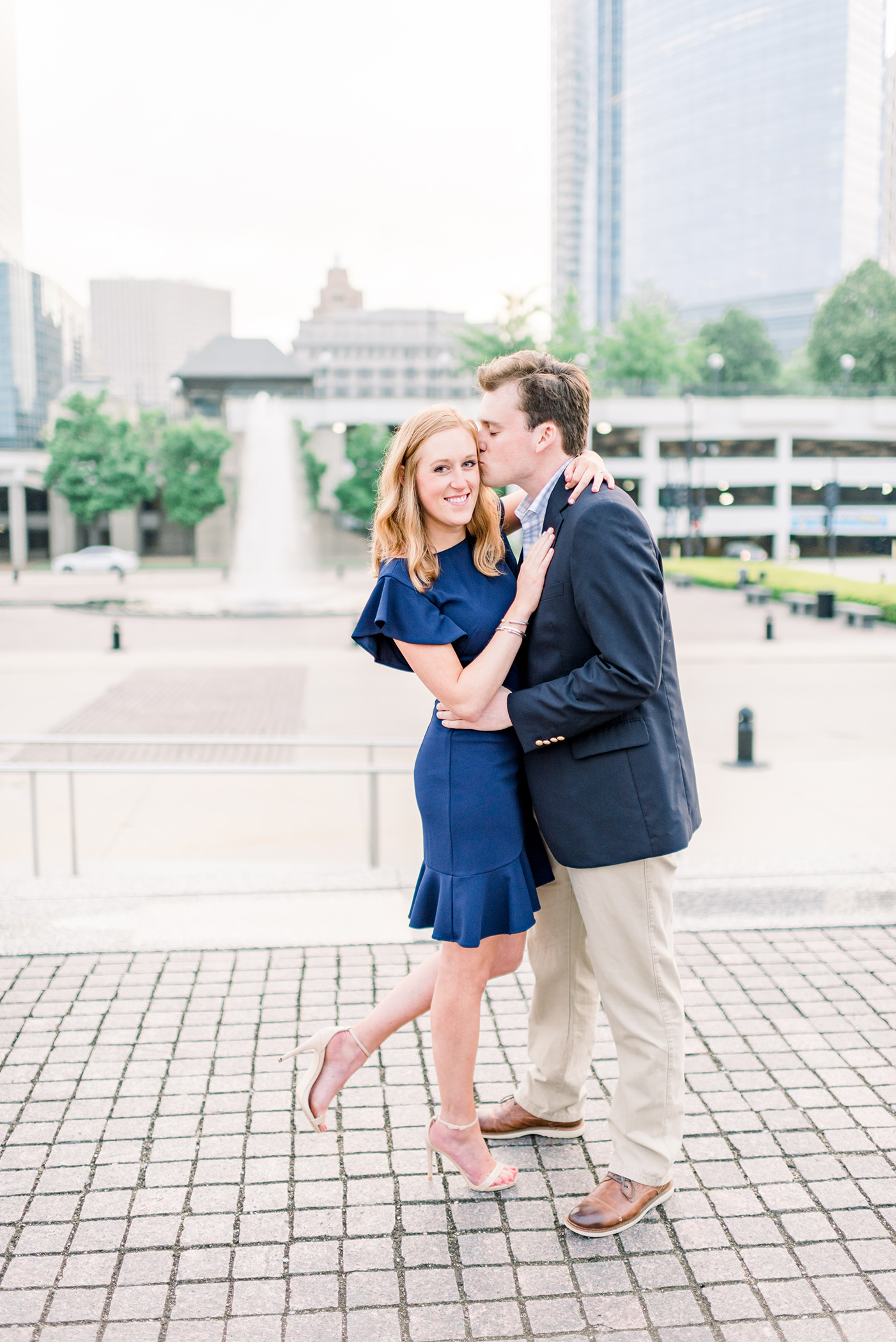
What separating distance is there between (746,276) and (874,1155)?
6198 inches

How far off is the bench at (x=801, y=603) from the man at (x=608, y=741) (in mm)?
23837

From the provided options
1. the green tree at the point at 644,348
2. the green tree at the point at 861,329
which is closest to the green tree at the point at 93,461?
the green tree at the point at 644,348

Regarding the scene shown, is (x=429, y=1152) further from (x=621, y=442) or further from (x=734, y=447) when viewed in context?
(x=734, y=447)

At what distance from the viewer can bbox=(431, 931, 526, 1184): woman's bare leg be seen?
2818 mm

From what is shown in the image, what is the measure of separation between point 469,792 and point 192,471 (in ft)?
195

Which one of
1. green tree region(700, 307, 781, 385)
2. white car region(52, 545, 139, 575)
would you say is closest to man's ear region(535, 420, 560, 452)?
white car region(52, 545, 139, 575)

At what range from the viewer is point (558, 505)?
2.71 metres

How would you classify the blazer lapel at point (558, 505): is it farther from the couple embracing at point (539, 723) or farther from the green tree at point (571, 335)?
the green tree at point (571, 335)

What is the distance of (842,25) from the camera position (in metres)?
129

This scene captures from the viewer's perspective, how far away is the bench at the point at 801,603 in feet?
84.6

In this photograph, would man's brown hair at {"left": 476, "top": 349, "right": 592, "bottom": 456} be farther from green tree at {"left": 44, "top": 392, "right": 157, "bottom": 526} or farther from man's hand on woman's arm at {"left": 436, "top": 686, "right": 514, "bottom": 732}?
green tree at {"left": 44, "top": 392, "right": 157, "bottom": 526}

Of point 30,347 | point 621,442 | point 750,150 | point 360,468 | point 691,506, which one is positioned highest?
point 750,150

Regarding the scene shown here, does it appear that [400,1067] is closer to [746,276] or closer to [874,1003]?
[874,1003]

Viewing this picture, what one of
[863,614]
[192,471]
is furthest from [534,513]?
[192,471]
